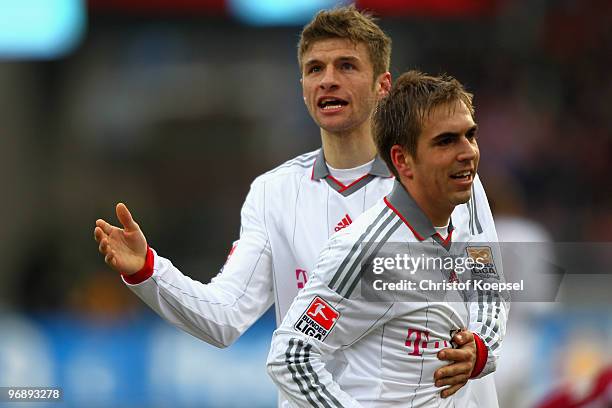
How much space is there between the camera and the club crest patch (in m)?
3.44

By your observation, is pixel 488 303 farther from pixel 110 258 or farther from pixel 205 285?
pixel 110 258

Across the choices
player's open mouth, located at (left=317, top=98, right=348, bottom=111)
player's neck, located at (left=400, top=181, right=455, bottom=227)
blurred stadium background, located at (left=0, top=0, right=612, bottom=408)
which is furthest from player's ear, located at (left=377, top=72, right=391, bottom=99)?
blurred stadium background, located at (left=0, top=0, right=612, bottom=408)

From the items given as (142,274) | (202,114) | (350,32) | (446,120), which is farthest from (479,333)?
(202,114)

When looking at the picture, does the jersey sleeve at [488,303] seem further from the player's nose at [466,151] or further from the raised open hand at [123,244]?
the raised open hand at [123,244]

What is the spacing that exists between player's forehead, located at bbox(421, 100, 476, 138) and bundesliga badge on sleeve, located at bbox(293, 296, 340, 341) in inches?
23.4

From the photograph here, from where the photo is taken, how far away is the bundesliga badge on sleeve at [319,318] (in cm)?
306

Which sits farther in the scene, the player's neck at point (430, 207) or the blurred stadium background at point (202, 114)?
the blurred stadium background at point (202, 114)

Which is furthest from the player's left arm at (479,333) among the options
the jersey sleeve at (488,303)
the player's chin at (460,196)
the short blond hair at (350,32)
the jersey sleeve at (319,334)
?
the short blond hair at (350,32)

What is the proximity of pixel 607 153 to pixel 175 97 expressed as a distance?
4819 millimetres

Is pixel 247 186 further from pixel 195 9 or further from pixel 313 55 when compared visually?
pixel 313 55

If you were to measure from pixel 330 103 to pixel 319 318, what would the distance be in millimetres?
1204

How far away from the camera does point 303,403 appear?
311 cm

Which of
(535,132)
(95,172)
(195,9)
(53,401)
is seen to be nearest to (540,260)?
(53,401)

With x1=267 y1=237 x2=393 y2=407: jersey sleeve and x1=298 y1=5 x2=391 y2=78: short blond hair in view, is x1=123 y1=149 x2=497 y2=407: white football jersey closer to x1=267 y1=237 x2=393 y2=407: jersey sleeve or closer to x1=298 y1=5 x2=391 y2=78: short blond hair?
x1=298 y1=5 x2=391 y2=78: short blond hair
